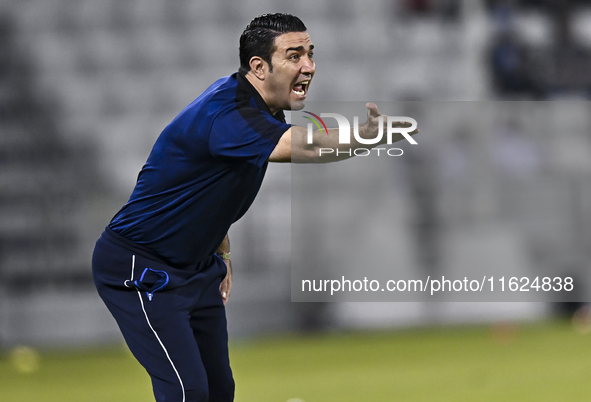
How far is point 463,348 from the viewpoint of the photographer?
5.77 meters

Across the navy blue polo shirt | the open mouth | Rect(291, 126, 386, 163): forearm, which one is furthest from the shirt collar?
Rect(291, 126, 386, 163): forearm

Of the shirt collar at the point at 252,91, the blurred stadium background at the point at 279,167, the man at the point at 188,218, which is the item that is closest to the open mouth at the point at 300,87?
the man at the point at 188,218

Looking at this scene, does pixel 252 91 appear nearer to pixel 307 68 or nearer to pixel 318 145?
pixel 307 68

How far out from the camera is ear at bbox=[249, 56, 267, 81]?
262 cm

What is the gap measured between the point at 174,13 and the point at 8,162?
7.08ft

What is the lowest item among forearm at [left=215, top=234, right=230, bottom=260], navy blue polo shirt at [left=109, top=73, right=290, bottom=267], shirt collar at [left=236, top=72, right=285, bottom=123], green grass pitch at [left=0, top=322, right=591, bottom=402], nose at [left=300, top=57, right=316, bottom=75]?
green grass pitch at [left=0, top=322, right=591, bottom=402]

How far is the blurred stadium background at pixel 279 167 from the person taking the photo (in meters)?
6.73

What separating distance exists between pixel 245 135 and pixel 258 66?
1.27 feet

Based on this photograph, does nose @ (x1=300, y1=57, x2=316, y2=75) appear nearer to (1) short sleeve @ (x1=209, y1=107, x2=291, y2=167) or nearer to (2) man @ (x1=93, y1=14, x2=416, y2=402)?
(2) man @ (x1=93, y1=14, x2=416, y2=402)

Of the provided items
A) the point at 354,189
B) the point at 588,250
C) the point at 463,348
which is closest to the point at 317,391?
the point at 463,348

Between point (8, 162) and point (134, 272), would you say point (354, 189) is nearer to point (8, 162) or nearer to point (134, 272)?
point (8, 162)

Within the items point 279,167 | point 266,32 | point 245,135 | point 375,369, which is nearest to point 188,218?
point 245,135

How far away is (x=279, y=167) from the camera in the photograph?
7.13 metres

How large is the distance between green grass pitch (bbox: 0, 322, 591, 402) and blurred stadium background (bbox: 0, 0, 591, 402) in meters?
0.36
